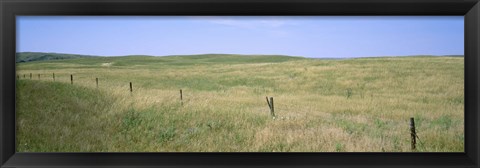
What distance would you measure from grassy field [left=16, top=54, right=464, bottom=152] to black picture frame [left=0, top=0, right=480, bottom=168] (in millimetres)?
168

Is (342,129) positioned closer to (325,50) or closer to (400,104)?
(325,50)

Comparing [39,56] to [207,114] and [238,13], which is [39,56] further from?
[238,13]

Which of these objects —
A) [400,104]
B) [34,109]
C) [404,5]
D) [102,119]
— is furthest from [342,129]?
[34,109]

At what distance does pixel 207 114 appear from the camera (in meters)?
4.32

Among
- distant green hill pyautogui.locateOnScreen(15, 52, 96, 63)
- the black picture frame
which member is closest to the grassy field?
distant green hill pyautogui.locateOnScreen(15, 52, 96, 63)

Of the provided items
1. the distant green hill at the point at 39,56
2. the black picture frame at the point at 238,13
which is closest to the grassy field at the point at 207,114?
the distant green hill at the point at 39,56

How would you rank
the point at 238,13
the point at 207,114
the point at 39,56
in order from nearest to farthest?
the point at 238,13 < the point at 39,56 < the point at 207,114

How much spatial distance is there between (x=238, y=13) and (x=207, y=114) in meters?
1.67

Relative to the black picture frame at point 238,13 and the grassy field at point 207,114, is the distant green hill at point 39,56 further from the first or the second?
the black picture frame at point 238,13

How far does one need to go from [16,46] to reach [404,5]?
3.23 meters

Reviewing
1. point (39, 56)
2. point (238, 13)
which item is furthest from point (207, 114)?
point (39, 56)

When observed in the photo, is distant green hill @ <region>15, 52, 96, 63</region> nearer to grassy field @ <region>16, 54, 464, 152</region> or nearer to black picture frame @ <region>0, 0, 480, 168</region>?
grassy field @ <region>16, 54, 464, 152</region>

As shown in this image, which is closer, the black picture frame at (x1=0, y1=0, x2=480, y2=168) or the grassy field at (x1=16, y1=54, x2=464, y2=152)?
the black picture frame at (x1=0, y1=0, x2=480, y2=168)

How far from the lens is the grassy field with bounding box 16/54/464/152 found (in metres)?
3.36
